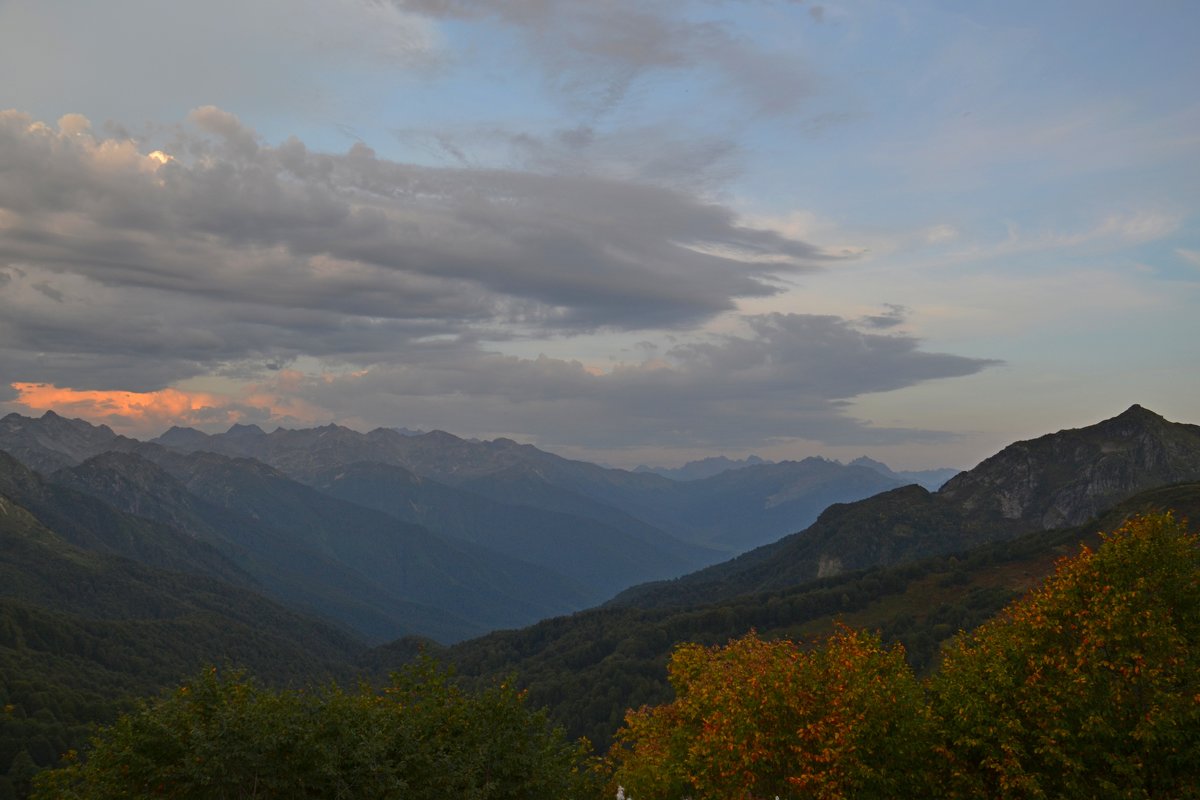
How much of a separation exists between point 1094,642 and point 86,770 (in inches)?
1902

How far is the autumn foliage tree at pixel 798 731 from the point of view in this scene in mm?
39281

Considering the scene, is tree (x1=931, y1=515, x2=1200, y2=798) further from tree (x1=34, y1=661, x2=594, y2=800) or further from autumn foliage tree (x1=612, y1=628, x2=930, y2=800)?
tree (x1=34, y1=661, x2=594, y2=800)

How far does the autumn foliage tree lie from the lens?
39.3 m

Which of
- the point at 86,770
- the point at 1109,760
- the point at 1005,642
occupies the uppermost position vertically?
the point at 1005,642

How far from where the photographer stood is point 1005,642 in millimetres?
40781

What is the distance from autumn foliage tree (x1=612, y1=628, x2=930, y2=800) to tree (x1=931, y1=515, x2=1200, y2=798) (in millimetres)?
2433

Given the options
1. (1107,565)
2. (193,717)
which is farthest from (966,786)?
(193,717)

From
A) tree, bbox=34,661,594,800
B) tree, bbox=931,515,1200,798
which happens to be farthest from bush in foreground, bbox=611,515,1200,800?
tree, bbox=34,661,594,800

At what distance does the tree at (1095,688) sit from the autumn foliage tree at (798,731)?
243cm

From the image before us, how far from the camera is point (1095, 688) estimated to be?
36.3 metres

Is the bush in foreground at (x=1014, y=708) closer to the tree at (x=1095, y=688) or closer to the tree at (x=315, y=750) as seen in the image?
the tree at (x=1095, y=688)

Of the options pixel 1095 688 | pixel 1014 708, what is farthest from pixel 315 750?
pixel 1095 688

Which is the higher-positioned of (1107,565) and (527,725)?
(1107,565)

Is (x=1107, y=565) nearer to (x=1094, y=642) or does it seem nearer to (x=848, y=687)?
(x=1094, y=642)
